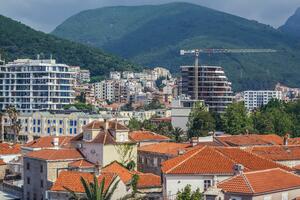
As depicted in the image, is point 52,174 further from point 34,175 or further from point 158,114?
point 158,114

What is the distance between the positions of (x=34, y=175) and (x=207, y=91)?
98.1 m

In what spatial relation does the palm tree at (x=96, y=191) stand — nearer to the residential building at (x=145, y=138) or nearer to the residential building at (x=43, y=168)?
the residential building at (x=43, y=168)

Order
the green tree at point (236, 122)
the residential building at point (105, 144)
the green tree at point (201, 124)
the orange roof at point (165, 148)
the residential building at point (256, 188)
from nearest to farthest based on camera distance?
the residential building at point (256, 188) < the residential building at point (105, 144) < the orange roof at point (165, 148) < the green tree at point (236, 122) < the green tree at point (201, 124)

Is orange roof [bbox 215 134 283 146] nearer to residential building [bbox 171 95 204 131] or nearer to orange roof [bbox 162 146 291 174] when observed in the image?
orange roof [bbox 162 146 291 174]

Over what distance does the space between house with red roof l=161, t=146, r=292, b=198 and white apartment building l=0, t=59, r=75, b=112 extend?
8840cm

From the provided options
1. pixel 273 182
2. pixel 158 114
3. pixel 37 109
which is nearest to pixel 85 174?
pixel 273 182

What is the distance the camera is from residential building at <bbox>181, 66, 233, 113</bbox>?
14775 cm

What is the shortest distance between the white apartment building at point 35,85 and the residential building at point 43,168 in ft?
245

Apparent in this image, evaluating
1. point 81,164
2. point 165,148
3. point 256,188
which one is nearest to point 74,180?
point 81,164

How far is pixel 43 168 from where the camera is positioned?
51594mm

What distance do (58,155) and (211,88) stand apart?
99.4 m

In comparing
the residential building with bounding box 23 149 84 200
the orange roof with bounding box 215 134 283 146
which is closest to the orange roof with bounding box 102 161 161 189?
the residential building with bounding box 23 149 84 200

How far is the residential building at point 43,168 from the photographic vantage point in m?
51.1

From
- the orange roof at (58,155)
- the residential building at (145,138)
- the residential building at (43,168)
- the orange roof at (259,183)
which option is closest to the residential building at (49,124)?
the residential building at (145,138)
